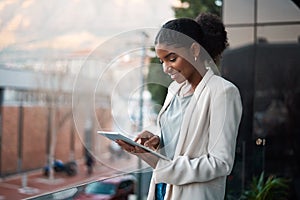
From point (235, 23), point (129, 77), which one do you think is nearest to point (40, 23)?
point (235, 23)

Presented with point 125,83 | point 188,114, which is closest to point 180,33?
point 188,114

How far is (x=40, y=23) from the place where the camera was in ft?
22.7

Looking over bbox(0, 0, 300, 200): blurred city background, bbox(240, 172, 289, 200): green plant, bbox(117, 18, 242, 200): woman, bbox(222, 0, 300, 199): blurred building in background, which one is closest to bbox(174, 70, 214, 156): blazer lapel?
bbox(117, 18, 242, 200): woman

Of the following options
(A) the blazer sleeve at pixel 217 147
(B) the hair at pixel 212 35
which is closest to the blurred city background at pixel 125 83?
(B) the hair at pixel 212 35

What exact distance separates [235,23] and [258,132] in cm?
79

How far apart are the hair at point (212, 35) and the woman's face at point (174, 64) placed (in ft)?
0.24

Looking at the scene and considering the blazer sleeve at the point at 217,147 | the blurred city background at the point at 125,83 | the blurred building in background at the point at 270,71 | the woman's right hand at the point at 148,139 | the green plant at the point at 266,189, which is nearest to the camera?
the blazer sleeve at the point at 217,147

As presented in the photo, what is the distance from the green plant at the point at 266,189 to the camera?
2529 mm

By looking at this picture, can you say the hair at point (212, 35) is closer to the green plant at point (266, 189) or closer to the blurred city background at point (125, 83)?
the blurred city background at point (125, 83)

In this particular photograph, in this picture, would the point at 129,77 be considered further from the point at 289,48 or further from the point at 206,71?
the point at 289,48

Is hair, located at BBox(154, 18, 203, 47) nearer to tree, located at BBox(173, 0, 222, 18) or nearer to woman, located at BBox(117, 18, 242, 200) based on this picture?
woman, located at BBox(117, 18, 242, 200)

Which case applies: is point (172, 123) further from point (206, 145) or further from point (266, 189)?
point (266, 189)

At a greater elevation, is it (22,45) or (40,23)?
(40,23)

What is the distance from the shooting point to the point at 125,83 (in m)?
1.16
